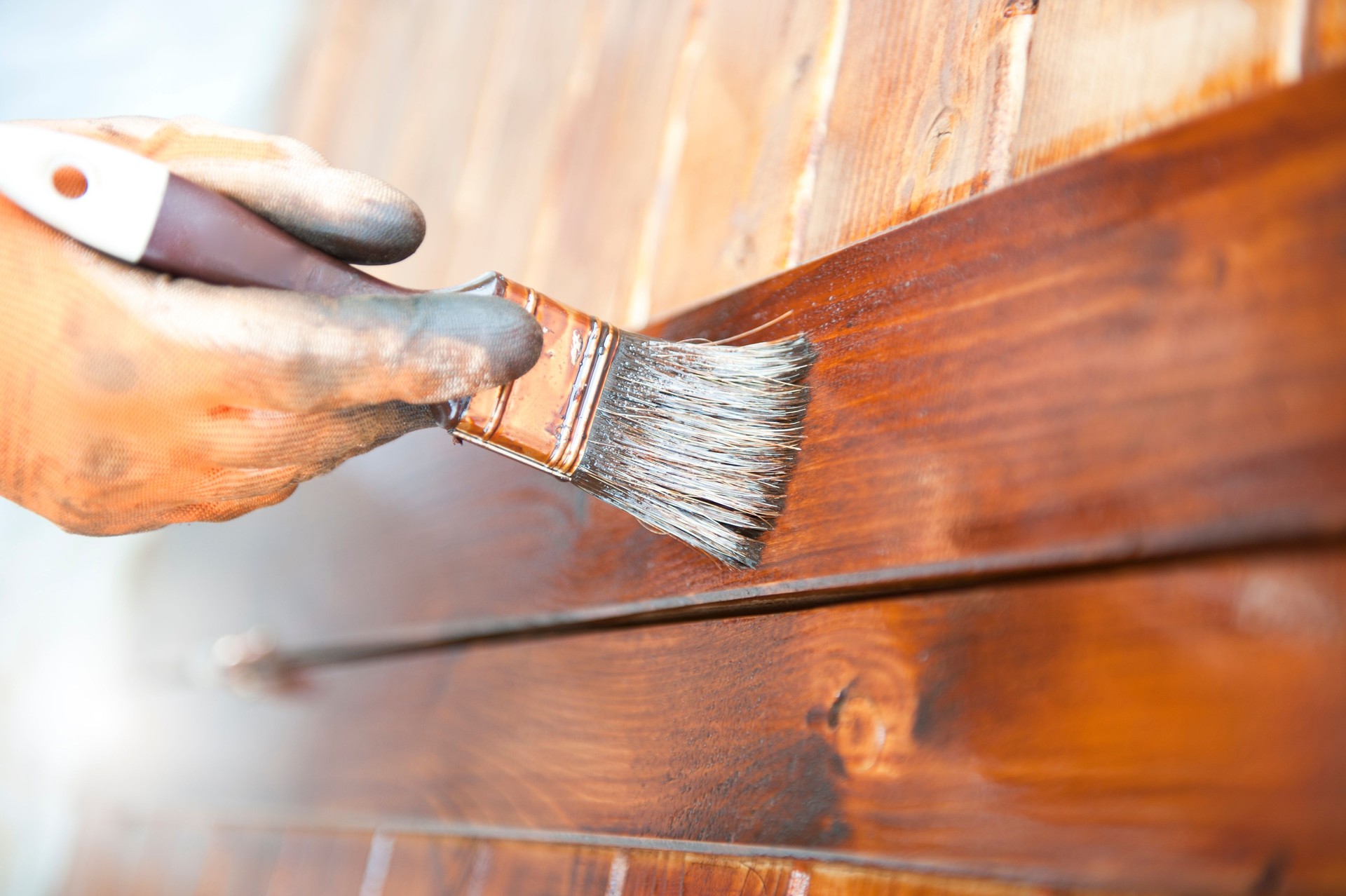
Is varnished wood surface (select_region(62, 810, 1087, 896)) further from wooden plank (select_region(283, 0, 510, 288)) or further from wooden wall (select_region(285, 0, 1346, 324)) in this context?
wooden plank (select_region(283, 0, 510, 288))

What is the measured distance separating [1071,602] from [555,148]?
970 millimetres

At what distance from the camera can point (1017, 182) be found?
638 mm

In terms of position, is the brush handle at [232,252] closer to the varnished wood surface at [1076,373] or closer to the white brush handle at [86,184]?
the white brush handle at [86,184]

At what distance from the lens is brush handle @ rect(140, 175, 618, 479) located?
0.67 meters

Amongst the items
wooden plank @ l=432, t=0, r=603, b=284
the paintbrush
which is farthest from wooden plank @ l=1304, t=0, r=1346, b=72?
wooden plank @ l=432, t=0, r=603, b=284

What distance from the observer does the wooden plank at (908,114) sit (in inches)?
28.5

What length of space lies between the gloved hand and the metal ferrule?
0.15 ft

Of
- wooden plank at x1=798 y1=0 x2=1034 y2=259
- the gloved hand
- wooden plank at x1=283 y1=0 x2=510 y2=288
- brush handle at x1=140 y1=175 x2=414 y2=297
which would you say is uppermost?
wooden plank at x1=283 y1=0 x2=510 y2=288

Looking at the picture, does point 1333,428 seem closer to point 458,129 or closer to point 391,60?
point 458,129

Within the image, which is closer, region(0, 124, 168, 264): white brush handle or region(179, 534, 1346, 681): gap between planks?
region(179, 534, 1346, 681): gap between planks

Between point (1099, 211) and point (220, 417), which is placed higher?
point (1099, 211)

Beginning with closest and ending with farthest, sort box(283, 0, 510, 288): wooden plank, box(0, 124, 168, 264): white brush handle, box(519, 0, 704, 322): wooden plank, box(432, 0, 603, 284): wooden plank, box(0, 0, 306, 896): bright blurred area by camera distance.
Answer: box(0, 124, 168, 264): white brush handle < box(519, 0, 704, 322): wooden plank < box(432, 0, 603, 284): wooden plank < box(283, 0, 510, 288): wooden plank < box(0, 0, 306, 896): bright blurred area

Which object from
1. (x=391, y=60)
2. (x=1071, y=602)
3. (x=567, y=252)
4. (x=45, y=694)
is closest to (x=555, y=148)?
(x=567, y=252)

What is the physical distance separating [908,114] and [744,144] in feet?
0.78
